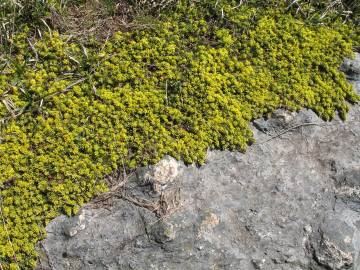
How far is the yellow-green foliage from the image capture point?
388 cm

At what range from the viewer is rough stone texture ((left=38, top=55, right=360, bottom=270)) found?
387cm

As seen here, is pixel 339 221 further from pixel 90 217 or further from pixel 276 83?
pixel 90 217

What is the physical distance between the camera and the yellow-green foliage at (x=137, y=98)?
3883 millimetres

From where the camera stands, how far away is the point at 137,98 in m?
4.18

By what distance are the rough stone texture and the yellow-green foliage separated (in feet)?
0.59

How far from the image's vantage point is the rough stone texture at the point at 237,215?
3873 millimetres

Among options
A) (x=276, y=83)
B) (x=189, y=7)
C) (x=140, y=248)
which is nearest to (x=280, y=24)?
(x=276, y=83)

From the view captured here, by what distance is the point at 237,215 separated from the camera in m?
4.08

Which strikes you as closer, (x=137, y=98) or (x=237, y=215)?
(x=237, y=215)

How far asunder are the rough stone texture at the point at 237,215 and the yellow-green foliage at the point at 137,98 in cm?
18

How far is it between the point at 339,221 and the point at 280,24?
82.6 inches

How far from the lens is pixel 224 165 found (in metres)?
4.22

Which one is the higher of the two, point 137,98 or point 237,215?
point 137,98

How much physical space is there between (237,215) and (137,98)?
1.44 meters
